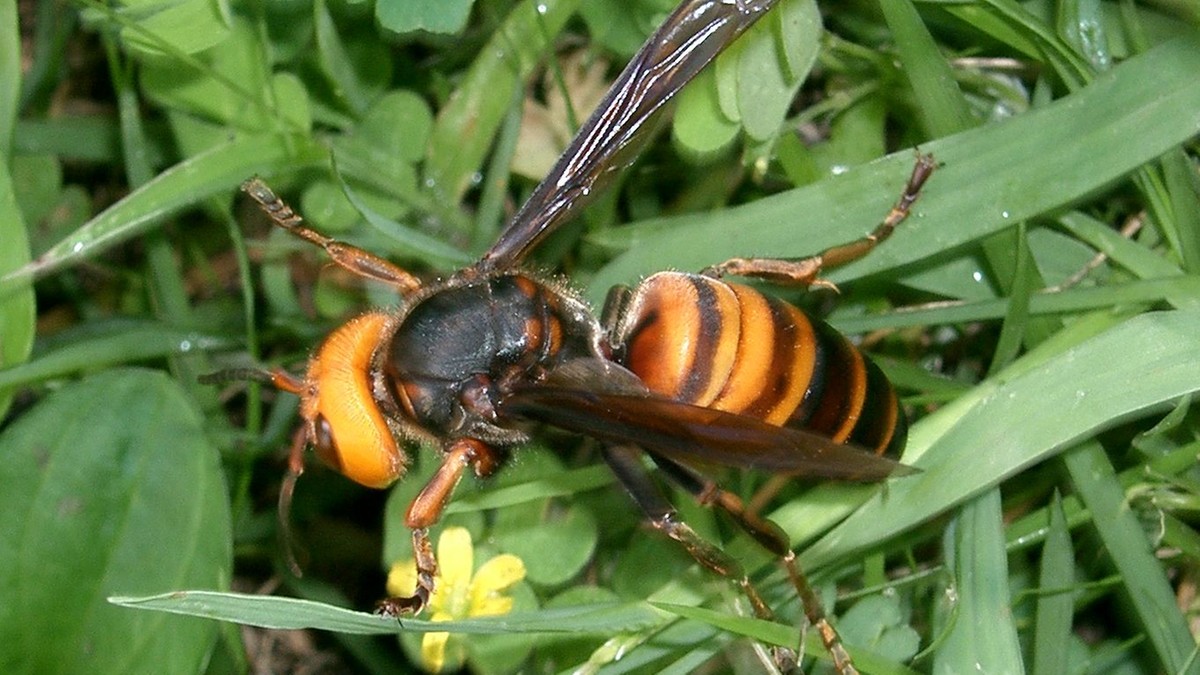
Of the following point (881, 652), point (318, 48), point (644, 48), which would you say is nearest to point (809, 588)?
point (881, 652)

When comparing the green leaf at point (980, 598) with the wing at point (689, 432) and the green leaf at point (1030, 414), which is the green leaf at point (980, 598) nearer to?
the green leaf at point (1030, 414)

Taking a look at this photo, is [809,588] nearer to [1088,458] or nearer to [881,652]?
[881,652]

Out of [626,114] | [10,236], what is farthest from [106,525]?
[626,114]

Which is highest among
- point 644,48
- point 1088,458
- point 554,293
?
point 644,48

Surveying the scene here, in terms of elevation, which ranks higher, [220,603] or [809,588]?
[220,603]

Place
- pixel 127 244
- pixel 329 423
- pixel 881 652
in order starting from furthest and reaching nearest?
1. pixel 127 244
2. pixel 881 652
3. pixel 329 423

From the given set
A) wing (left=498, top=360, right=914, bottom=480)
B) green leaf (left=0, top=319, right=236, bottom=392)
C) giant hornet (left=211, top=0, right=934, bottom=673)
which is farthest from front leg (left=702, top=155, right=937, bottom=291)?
green leaf (left=0, top=319, right=236, bottom=392)

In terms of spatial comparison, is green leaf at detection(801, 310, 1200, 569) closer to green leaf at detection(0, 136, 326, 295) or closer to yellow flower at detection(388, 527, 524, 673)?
yellow flower at detection(388, 527, 524, 673)
